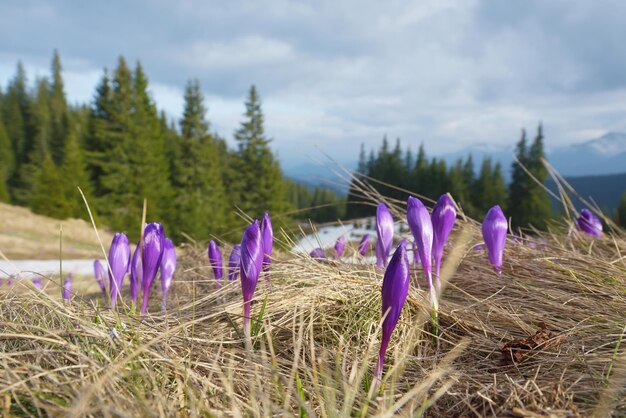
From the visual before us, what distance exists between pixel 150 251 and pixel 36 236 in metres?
28.4

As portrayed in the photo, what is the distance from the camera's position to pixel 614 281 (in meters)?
1.81

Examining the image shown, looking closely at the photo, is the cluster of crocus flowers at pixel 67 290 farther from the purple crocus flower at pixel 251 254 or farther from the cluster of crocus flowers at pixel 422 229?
the cluster of crocus flowers at pixel 422 229

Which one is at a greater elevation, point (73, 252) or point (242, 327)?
point (242, 327)

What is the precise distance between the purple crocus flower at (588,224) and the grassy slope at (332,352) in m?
1.02

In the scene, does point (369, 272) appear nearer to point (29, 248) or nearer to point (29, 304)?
point (29, 304)

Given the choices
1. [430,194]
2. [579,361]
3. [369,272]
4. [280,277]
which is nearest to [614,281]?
[579,361]

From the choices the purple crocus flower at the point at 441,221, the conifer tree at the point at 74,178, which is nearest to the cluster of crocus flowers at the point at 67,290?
the purple crocus flower at the point at 441,221

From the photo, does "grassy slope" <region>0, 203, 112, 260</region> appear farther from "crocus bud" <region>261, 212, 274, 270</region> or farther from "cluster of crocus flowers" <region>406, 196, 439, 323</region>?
"cluster of crocus flowers" <region>406, 196, 439, 323</region>

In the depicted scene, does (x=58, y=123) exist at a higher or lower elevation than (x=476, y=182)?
higher

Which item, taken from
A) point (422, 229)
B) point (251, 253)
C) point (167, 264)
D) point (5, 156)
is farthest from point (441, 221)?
point (5, 156)

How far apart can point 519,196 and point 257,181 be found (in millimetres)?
23286

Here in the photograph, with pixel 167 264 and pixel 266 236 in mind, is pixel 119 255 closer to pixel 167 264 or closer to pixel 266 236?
pixel 167 264

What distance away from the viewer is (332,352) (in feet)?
4.75

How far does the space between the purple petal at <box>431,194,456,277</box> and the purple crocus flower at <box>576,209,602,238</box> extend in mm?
1750
